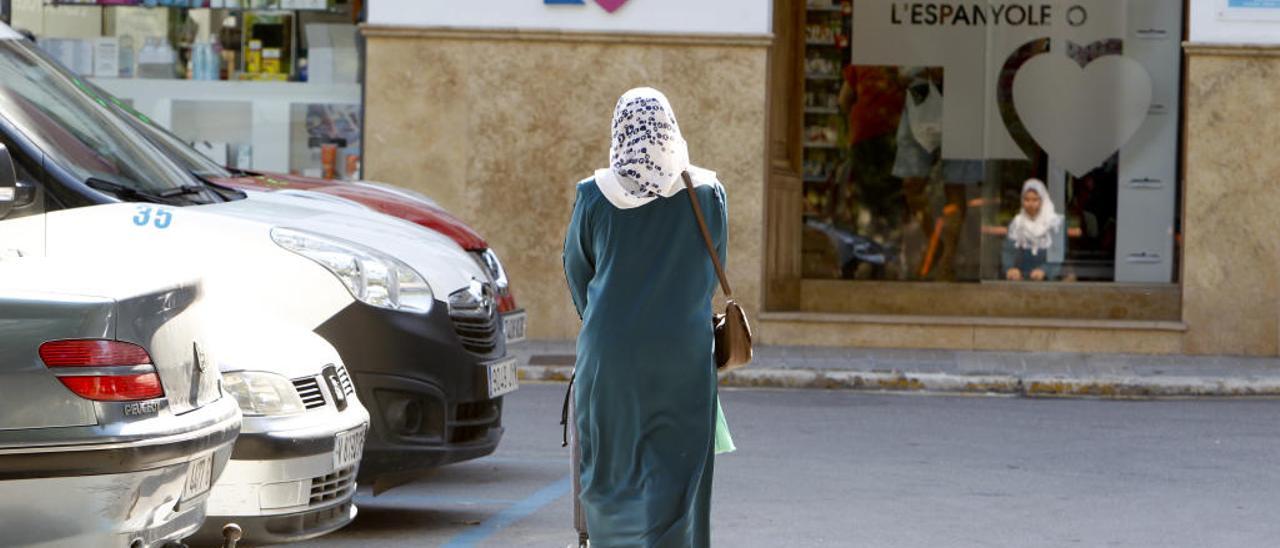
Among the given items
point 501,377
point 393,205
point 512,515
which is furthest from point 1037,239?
point 501,377

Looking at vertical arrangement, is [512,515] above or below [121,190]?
below

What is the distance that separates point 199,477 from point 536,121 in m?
10.7

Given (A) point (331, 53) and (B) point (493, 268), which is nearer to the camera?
(B) point (493, 268)

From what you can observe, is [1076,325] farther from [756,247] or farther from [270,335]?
[270,335]

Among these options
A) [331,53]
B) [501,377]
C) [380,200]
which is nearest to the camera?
[501,377]

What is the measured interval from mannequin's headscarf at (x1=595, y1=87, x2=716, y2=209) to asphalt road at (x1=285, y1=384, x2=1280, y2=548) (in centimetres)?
231

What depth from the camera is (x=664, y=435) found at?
6020 millimetres

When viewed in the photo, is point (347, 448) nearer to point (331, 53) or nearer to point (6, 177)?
point (6, 177)

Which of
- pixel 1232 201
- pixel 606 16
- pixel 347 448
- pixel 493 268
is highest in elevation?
pixel 606 16

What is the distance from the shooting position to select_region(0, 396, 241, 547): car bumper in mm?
4824

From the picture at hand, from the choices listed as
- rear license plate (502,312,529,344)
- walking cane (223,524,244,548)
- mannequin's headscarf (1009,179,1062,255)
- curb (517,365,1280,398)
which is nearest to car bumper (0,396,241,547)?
walking cane (223,524,244,548)

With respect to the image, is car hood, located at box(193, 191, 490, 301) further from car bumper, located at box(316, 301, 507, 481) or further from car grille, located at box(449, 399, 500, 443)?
car grille, located at box(449, 399, 500, 443)

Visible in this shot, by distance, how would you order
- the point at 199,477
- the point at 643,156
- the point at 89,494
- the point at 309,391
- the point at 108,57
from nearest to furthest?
the point at 89,494
the point at 199,477
the point at 643,156
the point at 309,391
the point at 108,57

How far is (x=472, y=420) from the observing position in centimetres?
816
